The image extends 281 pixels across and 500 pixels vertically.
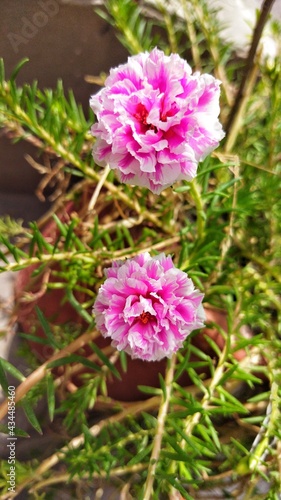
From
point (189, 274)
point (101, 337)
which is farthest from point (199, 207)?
point (101, 337)

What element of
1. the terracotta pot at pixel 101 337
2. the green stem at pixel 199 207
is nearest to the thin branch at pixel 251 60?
the green stem at pixel 199 207

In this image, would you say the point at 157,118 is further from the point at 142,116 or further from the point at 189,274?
the point at 189,274

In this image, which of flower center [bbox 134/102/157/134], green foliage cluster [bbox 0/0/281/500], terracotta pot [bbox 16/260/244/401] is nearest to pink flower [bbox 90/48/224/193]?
flower center [bbox 134/102/157/134]

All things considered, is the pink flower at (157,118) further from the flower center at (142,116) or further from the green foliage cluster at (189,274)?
the green foliage cluster at (189,274)

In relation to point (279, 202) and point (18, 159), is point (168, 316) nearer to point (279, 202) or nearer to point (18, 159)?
point (279, 202)

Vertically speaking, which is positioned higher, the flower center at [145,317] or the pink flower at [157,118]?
the pink flower at [157,118]

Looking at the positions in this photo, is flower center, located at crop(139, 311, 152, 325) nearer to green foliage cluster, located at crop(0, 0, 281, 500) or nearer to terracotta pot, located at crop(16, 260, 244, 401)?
green foliage cluster, located at crop(0, 0, 281, 500)
